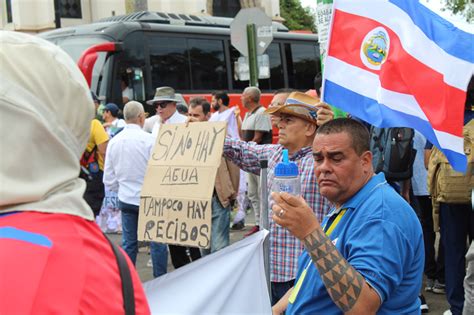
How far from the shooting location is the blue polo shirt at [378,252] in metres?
2.47

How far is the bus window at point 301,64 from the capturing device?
62.0ft

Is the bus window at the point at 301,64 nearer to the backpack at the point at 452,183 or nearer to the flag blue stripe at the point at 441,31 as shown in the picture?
the backpack at the point at 452,183

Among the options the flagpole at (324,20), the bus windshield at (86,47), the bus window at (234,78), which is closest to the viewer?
the flagpole at (324,20)

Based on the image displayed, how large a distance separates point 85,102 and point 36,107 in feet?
0.38

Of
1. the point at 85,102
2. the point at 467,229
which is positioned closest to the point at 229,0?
the point at 467,229

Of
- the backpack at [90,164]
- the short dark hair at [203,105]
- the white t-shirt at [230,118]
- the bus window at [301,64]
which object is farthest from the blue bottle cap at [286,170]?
the bus window at [301,64]

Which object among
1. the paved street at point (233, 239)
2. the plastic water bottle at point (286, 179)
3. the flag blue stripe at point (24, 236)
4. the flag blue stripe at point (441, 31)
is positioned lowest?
the paved street at point (233, 239)

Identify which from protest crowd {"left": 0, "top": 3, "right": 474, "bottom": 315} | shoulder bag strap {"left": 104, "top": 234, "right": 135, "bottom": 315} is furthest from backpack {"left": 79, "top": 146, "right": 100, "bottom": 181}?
shoulder bag strap {"left": 104, "top": 234, "right": 135, "bottom": 315}

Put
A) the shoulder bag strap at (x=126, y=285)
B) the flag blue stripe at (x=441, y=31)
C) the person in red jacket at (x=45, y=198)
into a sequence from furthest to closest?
the flag blue stripe at (x=441, y=31)
the shoulder bag strap at (x=126, y=285)
the person in red jacket at (x=45, y=198)

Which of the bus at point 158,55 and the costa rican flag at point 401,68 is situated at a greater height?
the costa rican flag at point 401,68

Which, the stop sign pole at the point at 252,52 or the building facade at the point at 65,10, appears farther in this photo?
the building facade at the point at 65,10

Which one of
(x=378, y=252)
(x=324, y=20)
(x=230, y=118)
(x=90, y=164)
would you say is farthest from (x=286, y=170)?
(x=230, y=118)

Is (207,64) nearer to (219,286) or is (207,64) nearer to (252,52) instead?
(252,52)

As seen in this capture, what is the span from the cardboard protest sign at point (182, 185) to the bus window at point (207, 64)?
11.5 meters
